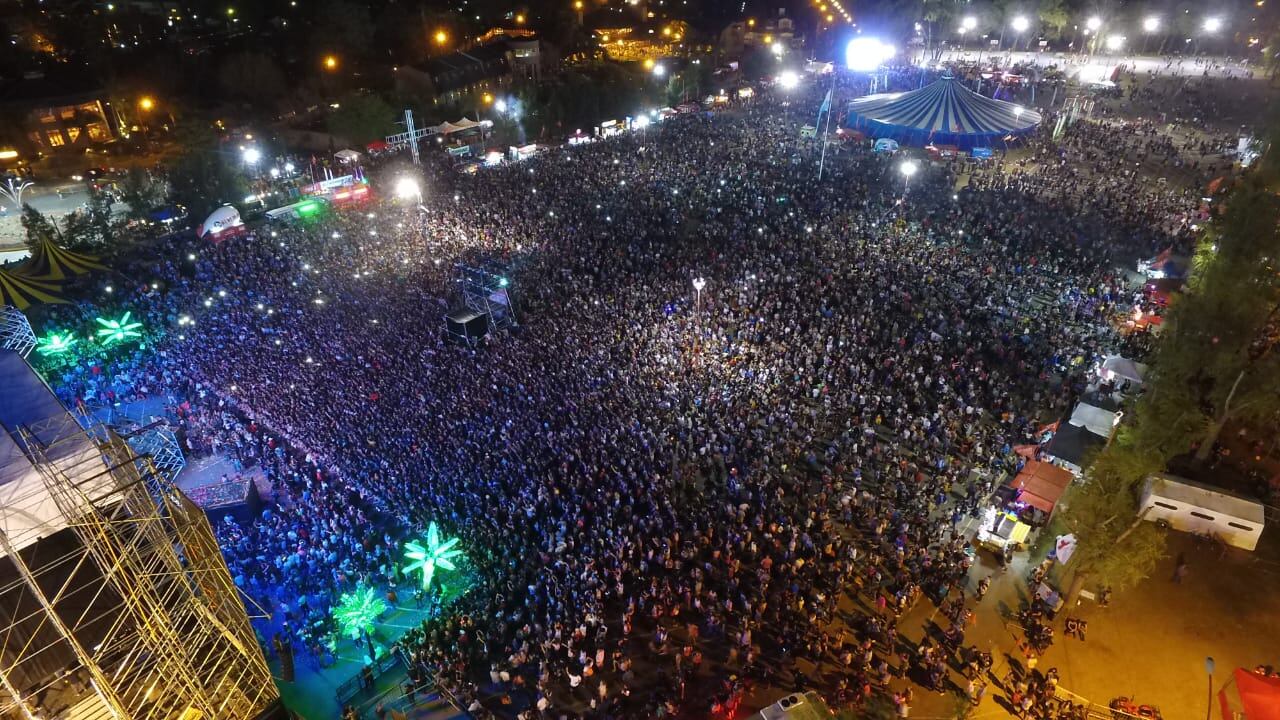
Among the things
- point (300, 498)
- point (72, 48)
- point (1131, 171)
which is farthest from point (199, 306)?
point (72, 48)

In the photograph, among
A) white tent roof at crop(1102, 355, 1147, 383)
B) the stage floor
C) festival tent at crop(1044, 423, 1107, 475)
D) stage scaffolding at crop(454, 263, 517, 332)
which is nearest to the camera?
the stage floor

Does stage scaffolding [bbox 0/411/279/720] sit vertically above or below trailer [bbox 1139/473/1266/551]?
above

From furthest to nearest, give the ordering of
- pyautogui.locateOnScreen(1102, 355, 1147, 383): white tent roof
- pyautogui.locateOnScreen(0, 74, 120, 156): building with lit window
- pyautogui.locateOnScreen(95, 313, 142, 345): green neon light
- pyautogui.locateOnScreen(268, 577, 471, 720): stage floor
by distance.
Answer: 1. pyautogui.locateOnScreen(0, 74, 120, 156): building with lit window
2. pyautogui.locateOnScreen(95, 313, 142, 345): green neon light
3. pyautogui.locateOnScreen(1102, 355, 1147, 383): white tent roof
4. pyautogui.locateOnScreen(268, 577, 471, 720): stage floor

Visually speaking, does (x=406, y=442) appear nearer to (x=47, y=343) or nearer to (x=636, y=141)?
(x=47, y=343)

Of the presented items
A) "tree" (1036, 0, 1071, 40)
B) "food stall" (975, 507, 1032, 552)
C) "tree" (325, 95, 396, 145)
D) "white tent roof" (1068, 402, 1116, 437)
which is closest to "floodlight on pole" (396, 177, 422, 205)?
"tree" (325, 95, 396, 145)

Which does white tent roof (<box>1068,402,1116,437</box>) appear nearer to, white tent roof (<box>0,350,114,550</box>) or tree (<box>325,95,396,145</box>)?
white tent roof (<box>0,350,114,550</box>)

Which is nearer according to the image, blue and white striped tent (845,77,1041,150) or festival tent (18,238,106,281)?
festival tent (18,238,106,281)
